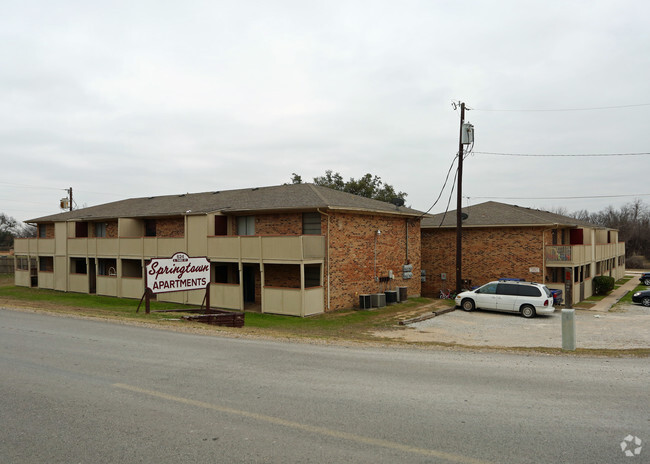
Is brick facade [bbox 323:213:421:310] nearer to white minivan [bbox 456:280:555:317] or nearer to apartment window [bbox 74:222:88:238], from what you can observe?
white minivan [bbox 456:280:555:317]

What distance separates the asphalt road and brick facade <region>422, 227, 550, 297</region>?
1843 centimetres

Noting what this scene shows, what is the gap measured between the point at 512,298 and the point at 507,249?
7314 millimetres

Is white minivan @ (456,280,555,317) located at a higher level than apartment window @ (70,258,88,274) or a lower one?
lower

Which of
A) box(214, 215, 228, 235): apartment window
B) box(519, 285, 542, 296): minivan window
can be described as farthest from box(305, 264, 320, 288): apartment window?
box(519, 285, 542, 296): minivan window

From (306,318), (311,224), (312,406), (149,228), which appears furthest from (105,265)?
(312,406)

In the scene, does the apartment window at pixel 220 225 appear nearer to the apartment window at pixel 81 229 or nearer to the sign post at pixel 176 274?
the sign post at pixel 176 274

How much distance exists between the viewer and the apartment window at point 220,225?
24875 mm

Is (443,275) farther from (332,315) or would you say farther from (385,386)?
(385,386)

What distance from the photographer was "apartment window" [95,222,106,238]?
33281 millimetres

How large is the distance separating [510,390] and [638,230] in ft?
290

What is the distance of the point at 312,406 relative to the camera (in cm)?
652

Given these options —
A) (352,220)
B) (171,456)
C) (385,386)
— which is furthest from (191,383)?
(352,220)

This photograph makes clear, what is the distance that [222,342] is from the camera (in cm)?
1156

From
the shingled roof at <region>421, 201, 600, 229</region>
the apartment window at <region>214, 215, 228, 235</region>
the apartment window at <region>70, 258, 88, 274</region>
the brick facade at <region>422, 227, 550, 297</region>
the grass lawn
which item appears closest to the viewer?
the grass lawn
